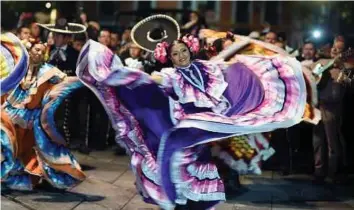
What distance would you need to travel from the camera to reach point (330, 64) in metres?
6.82

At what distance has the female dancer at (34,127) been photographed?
5.89 m

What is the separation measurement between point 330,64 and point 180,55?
255 cm

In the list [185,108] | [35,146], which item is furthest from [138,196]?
[185,108]

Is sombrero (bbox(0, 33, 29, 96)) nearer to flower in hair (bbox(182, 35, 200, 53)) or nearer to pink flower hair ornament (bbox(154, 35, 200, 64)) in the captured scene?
pink flower hair ornament (bbox(154, 35, 200, 64))

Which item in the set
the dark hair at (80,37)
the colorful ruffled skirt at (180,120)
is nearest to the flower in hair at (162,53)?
the colorful ruffled skirt at (180,120)

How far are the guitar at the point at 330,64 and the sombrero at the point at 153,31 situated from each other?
1867mm

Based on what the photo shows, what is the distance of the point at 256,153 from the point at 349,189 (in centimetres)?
176

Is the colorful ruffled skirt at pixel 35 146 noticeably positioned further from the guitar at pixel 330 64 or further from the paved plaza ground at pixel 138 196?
the guitar at pixel 330 64

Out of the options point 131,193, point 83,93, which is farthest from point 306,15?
point 131,193

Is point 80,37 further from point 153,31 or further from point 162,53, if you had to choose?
point 162,53

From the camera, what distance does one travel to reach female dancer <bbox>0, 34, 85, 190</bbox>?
19.3 feet

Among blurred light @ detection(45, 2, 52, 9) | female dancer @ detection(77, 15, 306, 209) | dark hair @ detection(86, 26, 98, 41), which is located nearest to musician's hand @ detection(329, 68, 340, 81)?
female dancer @ detection(77, 15, 306, 209)

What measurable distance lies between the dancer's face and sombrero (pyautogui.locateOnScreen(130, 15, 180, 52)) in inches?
104

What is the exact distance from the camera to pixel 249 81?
5.11m
